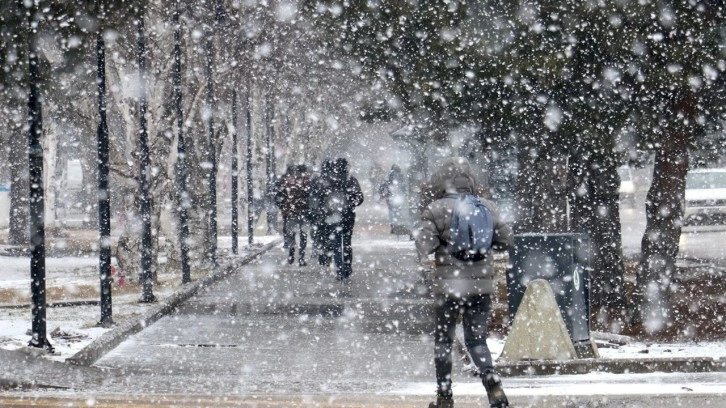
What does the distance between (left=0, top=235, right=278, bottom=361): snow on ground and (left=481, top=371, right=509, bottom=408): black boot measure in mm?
4661

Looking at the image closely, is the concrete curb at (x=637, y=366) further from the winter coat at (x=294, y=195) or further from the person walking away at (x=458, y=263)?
the winter coat at (x=294, y=195)

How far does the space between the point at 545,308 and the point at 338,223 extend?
1022 centimetres

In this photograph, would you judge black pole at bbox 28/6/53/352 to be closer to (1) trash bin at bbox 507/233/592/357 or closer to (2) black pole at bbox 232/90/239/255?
(1) trash bin at bbox 507/233/592/357

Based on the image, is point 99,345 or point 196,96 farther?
point 196,96

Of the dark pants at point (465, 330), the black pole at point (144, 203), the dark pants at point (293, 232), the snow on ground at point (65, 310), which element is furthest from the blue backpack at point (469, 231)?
the dark pants at point (293, 232)

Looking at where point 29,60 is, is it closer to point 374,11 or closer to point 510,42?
point 510,42

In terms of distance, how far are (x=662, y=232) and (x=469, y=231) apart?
666 centimetres

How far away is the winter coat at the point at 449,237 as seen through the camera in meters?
8.17

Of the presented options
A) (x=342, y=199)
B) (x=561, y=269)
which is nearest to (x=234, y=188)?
(x=342, y=199)

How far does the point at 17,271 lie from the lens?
82.5 feet

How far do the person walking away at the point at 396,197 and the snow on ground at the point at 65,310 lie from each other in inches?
452

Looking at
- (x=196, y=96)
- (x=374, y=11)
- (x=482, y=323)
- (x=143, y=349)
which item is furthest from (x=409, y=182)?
(x=482, y=323)

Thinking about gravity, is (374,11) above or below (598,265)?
above

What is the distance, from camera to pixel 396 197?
1446 inches
